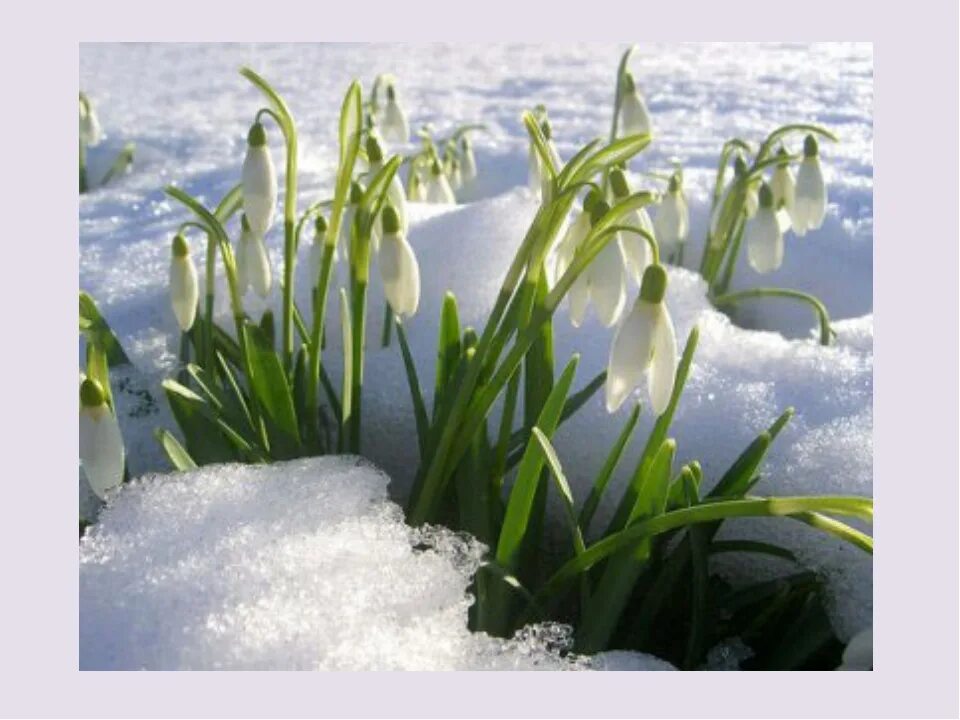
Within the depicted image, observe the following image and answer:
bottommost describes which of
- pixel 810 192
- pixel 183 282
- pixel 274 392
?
pixel 274 392

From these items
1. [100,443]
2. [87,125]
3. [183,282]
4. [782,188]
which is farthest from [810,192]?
[87,125]

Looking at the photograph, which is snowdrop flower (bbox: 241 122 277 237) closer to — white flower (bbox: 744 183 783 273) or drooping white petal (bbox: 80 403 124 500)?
drooping white petal (bbox: 80 403 124 500)

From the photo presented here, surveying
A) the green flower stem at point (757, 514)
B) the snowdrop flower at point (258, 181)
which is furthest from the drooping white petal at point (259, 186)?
the green flower stem at point (757, 514)

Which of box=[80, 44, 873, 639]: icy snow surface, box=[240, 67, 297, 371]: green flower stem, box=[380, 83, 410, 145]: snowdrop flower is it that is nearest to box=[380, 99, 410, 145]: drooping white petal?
box=[380, 83, 410, 145]: snowdrop flower

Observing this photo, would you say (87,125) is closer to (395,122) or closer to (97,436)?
(395,122)

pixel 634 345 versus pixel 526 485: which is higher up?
pixel 634 345

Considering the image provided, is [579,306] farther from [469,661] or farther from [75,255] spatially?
[75,255]

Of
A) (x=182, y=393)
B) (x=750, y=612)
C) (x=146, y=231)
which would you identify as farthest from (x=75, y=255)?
(x=146, y=231)
